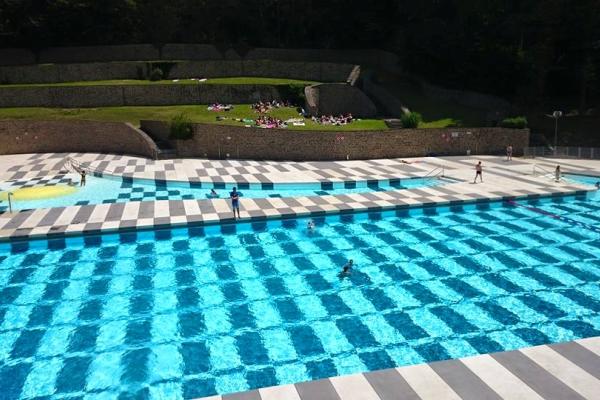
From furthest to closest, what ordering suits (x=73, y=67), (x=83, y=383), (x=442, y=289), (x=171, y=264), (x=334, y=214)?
(x=73, y=67) → (x=334, y=214) → (x=171, y=264) → (x=442, y=289) → (x=83, y=383)

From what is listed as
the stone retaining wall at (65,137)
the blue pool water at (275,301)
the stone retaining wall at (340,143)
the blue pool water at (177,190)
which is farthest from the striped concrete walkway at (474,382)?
the stone retaining wall at (65,137)

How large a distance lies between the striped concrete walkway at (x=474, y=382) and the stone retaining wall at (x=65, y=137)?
81.4 ft

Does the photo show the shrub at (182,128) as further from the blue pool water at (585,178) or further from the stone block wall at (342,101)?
the blue pool water at (585,178)

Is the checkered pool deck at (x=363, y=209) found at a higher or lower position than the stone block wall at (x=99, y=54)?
lower

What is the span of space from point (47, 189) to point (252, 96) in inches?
710

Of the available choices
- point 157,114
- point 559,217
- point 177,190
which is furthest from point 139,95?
point 559,217

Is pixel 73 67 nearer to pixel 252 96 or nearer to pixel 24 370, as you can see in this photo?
pixel 252 96

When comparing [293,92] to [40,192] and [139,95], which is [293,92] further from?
[40,192]

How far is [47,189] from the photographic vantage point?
70.4 ft

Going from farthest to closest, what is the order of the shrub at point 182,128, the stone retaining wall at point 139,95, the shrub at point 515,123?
1. the stone retaining wall at point 139,95
2. the shrub at point 515,123
3. the shrub at point 182,128

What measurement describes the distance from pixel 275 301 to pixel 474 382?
5187 mm

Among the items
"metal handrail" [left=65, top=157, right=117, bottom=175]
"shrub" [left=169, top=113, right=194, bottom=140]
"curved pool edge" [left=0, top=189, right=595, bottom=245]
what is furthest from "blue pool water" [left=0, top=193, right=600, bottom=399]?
"shrub" [left=169, top=113, right=194, bottom=140]

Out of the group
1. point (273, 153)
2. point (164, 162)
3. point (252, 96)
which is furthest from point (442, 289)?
point (252, 96)

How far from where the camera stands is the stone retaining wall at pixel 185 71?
38594 mm
